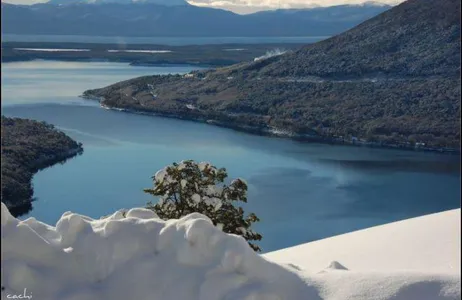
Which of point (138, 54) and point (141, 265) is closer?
point (141, 265)

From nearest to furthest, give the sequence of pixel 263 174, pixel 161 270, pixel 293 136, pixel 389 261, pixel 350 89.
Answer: pixel 161 270
pixel 389 261
pixel 263 174
pixel 293 136
pixel 350 89

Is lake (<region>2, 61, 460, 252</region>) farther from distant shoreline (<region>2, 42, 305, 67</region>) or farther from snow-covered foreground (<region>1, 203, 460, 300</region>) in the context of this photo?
distant shoreline (<region>2, 42, 305, 67</region>)

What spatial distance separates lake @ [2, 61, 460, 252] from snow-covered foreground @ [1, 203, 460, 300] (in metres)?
7.12

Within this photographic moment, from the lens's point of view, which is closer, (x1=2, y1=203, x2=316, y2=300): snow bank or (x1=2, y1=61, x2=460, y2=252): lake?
(x1=2, y1=203, x2=316, y2=300): snow bank

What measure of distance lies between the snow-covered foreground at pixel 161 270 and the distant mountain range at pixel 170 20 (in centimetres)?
7566

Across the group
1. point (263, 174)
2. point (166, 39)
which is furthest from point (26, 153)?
point (166, 39)

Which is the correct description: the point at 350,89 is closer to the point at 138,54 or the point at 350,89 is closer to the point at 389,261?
the point at 389,261

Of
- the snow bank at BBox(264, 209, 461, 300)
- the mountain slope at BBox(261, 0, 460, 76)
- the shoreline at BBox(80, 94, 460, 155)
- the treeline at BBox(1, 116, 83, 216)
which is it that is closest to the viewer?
the snow bank at BBox(264, 209, 461, 300)

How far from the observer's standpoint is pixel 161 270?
231cm

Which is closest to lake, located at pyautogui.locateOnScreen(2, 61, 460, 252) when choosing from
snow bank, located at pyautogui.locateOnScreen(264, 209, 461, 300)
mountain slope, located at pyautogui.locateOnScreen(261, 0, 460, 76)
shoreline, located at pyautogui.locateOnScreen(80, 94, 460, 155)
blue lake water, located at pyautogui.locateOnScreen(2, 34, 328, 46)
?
shoreline, located at pyautogui.locateOnScreen(80, 94, 460, 155)

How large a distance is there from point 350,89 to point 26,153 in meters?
14.6

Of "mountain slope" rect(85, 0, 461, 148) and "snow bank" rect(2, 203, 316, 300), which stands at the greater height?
"snow bank" rect(2, 203, 316, 300)

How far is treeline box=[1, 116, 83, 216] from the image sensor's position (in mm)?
13805

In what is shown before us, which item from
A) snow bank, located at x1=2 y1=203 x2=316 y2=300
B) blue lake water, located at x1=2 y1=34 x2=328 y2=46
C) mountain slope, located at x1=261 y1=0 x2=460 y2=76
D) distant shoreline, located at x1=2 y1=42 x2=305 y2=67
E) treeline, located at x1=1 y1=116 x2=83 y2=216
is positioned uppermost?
snow bank, located at x1=2 y1=203 x2=316 y2=300
